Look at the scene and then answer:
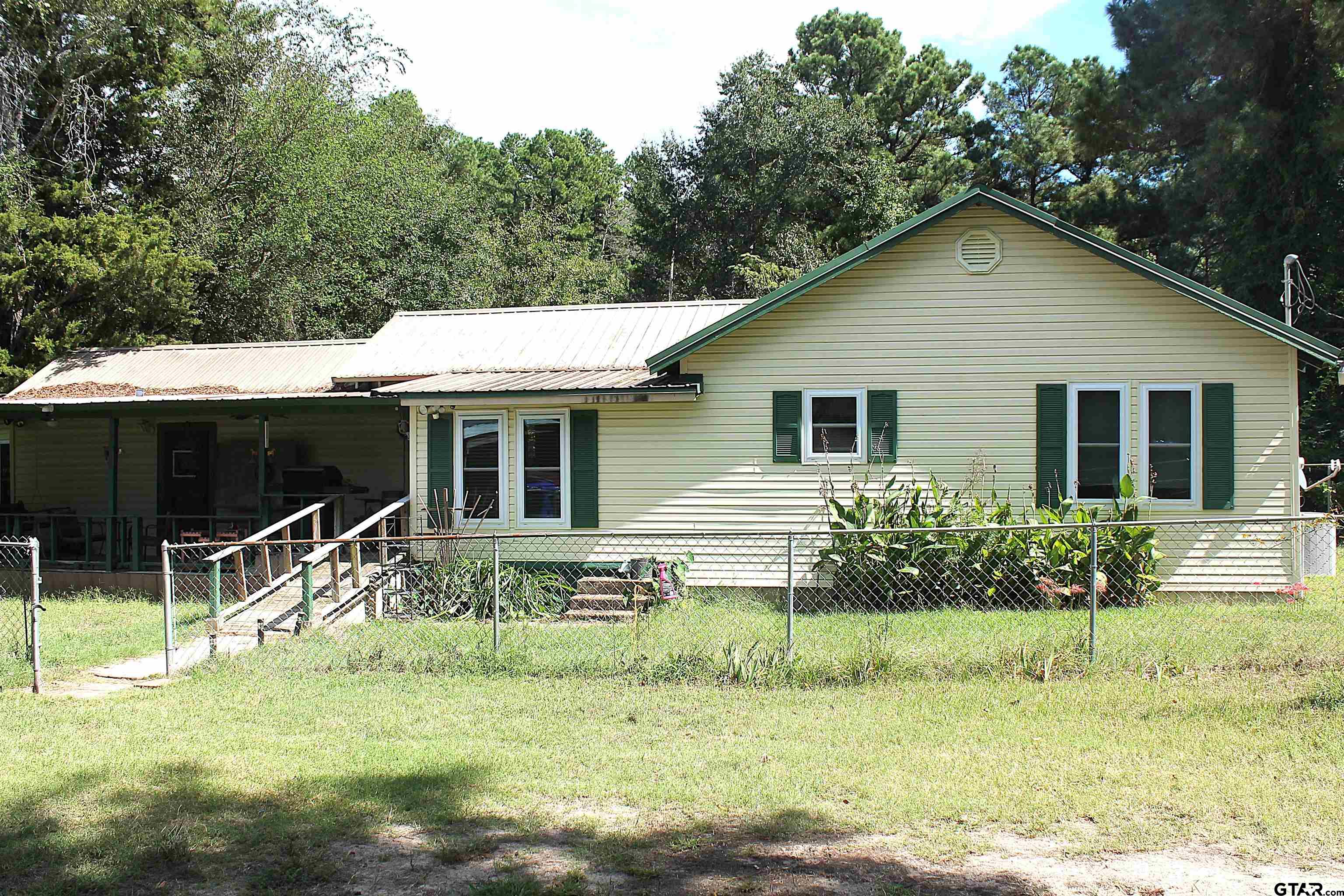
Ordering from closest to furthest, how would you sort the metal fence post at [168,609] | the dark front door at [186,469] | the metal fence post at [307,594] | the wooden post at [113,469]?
the metal fence post at [168,609]
the metal fence post at [307,594]
the wooden post at [113,469]
the dark front door at [186,469]

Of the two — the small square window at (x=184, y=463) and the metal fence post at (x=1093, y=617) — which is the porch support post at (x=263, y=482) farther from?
the metal fence post at (x=1093, y=617)

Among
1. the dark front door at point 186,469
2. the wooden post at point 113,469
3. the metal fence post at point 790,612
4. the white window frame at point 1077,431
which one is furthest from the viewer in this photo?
the dark front door at point 186,469

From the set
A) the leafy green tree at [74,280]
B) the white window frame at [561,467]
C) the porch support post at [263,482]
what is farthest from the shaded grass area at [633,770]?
the leafy green tree at [74,280]

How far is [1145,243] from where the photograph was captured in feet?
107

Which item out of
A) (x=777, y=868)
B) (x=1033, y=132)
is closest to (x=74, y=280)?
(x=777, y=868)

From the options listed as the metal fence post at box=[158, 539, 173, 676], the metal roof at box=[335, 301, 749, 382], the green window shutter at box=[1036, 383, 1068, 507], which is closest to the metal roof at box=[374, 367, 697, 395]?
the metal roof at box=[335, 301, 749, 382]

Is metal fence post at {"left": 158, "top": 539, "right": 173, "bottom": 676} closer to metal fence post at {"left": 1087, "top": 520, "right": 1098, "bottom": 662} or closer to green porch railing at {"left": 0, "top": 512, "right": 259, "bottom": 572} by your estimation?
green porch railing at {"left": 0, "top": 512, "right": 259, "bottom": 572}

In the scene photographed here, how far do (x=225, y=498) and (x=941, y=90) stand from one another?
31.6 m

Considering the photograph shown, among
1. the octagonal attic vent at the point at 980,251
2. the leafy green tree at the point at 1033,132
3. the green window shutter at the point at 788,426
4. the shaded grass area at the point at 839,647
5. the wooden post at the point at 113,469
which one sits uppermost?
the leafy green tree at the point at 1033,132

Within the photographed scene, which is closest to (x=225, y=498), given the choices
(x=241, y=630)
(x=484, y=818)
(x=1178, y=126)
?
(x=241, y=630)

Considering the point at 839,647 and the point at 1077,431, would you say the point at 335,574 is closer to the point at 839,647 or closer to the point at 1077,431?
the point at 839,647

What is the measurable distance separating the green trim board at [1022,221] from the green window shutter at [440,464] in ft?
9.77

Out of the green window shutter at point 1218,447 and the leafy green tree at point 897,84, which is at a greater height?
the leafy green tree at point 897,84

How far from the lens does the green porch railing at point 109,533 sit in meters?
15.1
